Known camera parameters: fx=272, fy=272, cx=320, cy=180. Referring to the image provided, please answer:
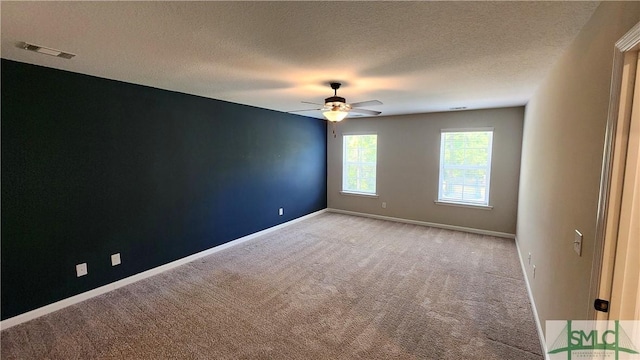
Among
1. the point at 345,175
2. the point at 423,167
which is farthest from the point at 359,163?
the point at 423,167

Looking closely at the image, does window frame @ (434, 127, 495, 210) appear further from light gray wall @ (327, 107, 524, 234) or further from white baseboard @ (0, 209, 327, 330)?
white baseboard @ (0, 209, 327, 330)

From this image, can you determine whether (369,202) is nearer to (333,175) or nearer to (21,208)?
(333,175)

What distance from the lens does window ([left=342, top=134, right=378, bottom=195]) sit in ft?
20.2

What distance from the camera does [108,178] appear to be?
117 inches

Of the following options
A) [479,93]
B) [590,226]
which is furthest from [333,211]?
[590,226]

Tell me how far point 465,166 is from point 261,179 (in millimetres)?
3828

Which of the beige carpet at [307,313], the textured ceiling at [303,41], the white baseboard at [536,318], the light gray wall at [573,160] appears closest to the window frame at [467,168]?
the beige carpet at [307,313]

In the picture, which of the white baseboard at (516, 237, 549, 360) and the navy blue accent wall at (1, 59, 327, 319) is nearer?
the white baseboard at (516, 237, 549, 360)

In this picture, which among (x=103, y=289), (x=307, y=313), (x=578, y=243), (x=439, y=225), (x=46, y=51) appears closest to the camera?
(x=578, y=243)

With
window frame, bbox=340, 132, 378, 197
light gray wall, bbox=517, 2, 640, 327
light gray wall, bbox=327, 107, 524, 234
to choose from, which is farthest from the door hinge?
window frame, bbox=340, 132, 378, 197

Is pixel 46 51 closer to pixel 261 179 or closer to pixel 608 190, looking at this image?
pixel 261 179

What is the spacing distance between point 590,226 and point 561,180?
2.42 feet

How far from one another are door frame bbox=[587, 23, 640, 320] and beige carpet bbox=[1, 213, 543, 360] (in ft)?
4.04

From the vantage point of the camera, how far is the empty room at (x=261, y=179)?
57.4 inches
